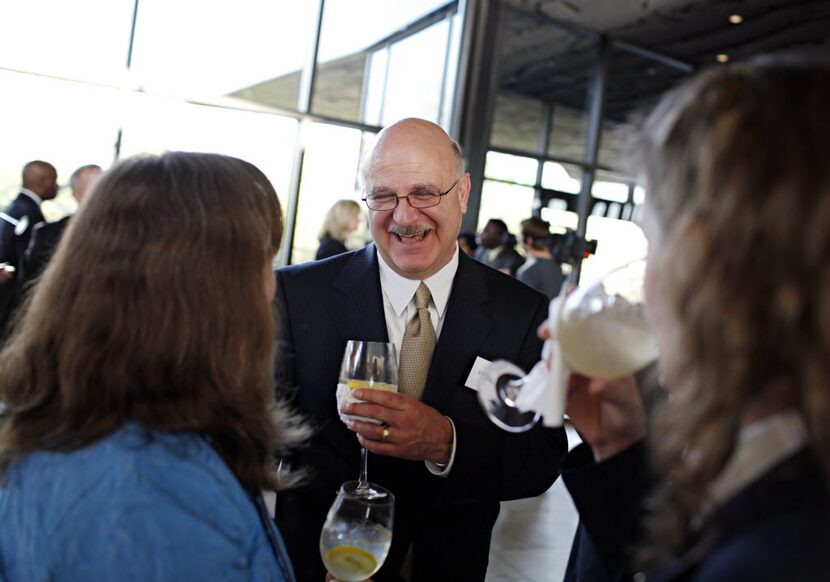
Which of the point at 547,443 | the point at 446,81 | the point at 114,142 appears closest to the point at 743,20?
the point at 446,81

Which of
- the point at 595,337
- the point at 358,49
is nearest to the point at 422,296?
the point at 595,337

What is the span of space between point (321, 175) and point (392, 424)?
6.04m

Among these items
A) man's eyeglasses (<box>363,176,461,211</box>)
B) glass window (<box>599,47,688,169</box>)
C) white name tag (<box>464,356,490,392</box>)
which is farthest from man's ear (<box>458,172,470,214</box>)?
glass window (<box>599,47,688,169</box>)

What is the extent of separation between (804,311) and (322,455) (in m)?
→ 1.31

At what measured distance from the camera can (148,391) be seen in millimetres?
940

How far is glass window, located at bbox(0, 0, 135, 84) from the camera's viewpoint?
600 centimetres

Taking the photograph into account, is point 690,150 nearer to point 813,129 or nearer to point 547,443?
point 813,129

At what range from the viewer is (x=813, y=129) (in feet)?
1.95

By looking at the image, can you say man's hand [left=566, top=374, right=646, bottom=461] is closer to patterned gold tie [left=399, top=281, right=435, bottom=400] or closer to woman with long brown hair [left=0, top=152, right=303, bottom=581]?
woman with long brown hair [left=0, top=152, right=303, bottom=581]

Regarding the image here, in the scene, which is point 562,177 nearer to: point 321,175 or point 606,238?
point 606,238

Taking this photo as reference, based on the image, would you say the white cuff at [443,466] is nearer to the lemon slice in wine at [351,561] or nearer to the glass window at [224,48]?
the lemon slice in wine at [351,561]

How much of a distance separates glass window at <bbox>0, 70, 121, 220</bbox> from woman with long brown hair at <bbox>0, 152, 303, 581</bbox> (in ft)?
18.8

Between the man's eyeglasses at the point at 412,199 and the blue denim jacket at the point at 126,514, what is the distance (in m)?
1.11

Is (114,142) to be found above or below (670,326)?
above
